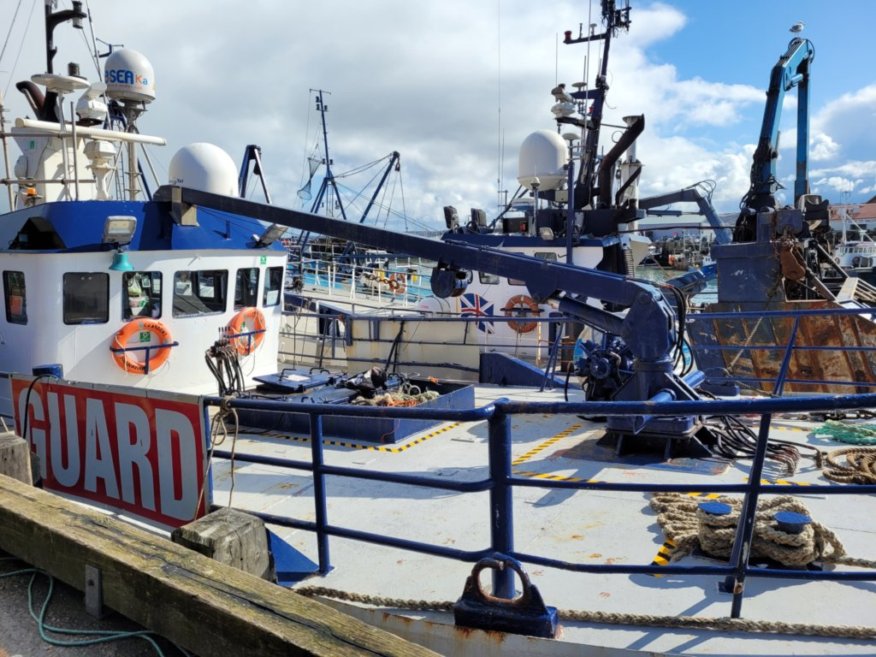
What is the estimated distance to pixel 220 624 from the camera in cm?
248

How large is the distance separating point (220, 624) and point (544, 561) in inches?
51.7

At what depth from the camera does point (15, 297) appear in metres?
7.04

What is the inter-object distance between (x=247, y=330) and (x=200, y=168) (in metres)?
2.04

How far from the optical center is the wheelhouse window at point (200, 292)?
7.62 meters

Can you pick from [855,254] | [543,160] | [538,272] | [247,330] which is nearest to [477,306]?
[543,160]

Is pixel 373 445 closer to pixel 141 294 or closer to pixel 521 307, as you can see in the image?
pixel 141 294

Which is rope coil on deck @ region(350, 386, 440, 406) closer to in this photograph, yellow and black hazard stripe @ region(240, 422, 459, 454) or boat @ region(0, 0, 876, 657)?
boat @ region(0, 0, 876, 657)

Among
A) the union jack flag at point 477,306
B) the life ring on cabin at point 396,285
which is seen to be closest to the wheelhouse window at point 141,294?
the union jack flag at point 477,306

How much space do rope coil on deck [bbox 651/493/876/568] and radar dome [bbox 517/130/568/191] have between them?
11612mm

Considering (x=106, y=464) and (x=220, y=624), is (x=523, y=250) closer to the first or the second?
(x=106, y=464)

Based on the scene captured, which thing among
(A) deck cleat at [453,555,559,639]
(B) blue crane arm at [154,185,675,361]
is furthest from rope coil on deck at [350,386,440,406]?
(A) deck cleat at [453,555,559,639]

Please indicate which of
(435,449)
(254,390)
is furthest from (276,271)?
(435,449)

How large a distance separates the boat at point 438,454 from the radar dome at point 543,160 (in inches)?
291

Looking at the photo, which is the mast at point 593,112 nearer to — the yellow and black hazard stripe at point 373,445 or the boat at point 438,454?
the boat at point 438,454
